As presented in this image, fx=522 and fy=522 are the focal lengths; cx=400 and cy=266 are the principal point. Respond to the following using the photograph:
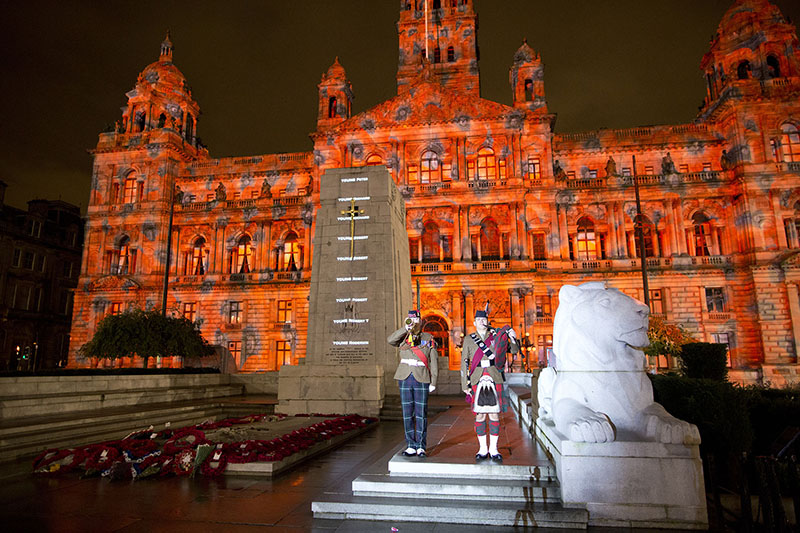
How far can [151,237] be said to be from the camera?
40.3 meters

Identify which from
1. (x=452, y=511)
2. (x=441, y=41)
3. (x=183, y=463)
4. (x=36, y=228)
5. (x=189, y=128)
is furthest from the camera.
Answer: (x=36, y=228)

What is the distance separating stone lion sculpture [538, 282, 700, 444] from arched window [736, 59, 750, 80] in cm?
3846

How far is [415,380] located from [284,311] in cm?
3197

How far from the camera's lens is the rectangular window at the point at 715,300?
32.9 metres

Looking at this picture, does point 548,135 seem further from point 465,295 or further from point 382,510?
point 382,510

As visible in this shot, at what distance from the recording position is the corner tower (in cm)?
4216

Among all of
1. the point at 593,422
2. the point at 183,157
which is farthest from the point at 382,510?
the point at 183,157

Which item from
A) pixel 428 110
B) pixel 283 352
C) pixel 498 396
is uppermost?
pixel 428 110

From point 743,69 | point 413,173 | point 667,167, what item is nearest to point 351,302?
point 413,173

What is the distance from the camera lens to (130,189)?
42.3 metres

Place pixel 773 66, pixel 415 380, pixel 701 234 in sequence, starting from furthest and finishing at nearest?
pixel 773 66 < pixel 701 234 < pixel 415 380

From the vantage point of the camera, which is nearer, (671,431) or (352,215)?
(671,431)

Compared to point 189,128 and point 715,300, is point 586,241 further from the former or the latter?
point 189,128

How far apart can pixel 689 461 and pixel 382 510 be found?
3.24 meters
